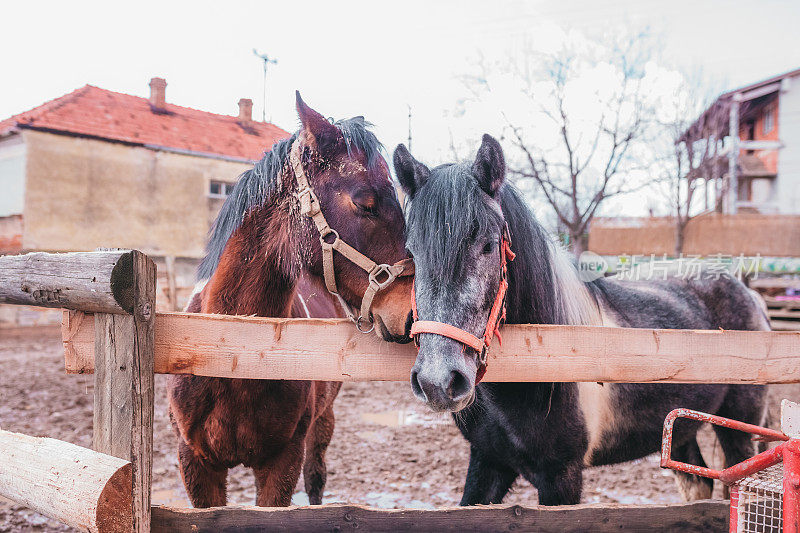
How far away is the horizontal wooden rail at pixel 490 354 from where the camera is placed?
5.98 ft

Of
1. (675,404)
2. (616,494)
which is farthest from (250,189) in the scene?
(616,494)

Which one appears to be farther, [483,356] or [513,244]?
[513,244]

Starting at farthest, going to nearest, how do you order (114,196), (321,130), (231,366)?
(114,196) < (321,130) < (231,366)

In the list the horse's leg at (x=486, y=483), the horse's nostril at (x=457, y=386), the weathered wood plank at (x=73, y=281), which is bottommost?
the horse's leg at (x=486, y=483)

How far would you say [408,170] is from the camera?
2236 mm

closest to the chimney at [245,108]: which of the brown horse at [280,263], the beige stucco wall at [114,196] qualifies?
the beige stucco wall at [114,196]

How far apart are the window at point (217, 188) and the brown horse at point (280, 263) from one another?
18.5 m

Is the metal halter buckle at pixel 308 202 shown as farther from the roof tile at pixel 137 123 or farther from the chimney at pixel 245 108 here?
the chimney at pixel 245 108

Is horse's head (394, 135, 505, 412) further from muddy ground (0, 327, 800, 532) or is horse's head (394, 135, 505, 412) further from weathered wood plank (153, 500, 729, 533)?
muddy ground (0, 327, 800, 532)

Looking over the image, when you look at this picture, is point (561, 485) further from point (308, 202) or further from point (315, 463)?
point (315, 463)

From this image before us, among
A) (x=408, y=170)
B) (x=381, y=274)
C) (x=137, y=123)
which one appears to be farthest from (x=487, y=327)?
(x=137, y=123)

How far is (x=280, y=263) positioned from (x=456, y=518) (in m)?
1.34

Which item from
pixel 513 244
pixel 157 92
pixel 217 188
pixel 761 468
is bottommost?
pixel 761 468

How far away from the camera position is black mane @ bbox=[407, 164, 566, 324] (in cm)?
194
